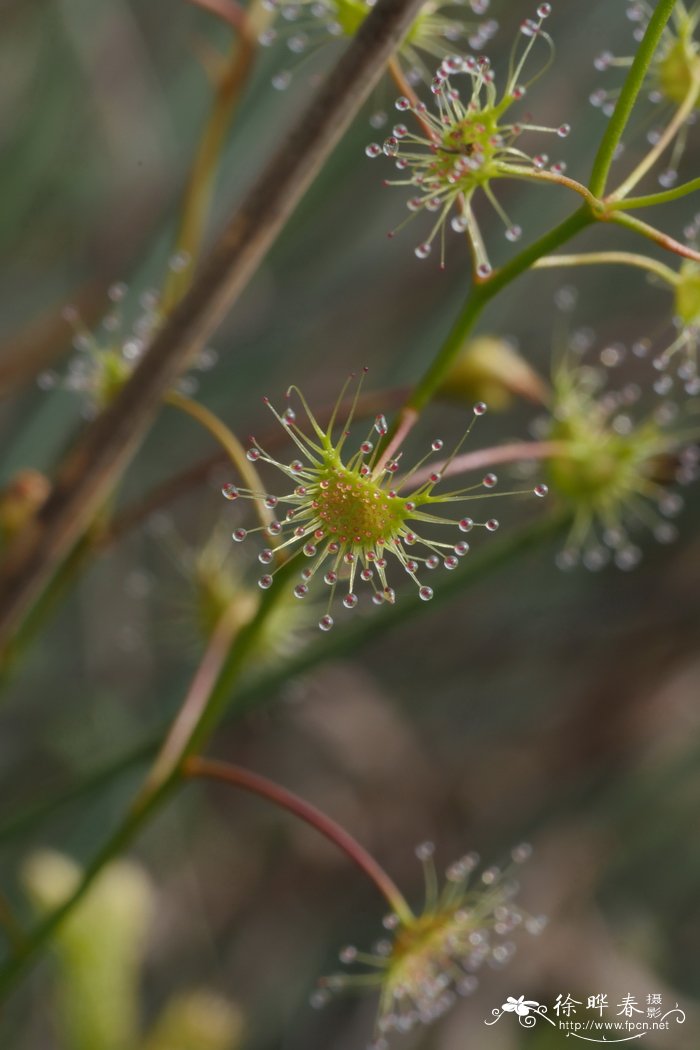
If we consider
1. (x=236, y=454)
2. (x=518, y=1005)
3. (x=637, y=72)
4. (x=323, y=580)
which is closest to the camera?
(x=637, y=72)

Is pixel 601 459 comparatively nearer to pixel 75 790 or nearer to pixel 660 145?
pixel 660 145

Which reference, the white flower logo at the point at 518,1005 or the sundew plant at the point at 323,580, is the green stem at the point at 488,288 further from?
the white flower logo at the point at 518,1005

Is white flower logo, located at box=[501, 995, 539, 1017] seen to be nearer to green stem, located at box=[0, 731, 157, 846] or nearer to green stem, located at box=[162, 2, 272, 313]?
green stem, located at box=[0, 731, 157, 846]

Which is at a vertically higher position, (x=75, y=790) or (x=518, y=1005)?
(x=518, y=1005)

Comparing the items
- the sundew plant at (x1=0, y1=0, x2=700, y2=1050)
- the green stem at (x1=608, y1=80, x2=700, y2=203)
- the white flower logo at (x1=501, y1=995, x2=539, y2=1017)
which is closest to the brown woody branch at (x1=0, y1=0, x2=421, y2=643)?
the sundew plant at (x1=0, y1=0, x2=700, y2=1050)

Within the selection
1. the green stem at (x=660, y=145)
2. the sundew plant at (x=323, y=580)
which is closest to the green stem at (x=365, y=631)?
the sundew plant at (x=323, y=580)

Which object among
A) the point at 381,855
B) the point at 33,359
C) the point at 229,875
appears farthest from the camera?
the point at 229,875

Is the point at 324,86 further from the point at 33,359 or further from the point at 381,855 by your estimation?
the point at 381,855

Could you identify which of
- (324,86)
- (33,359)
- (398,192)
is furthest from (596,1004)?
(398,192)

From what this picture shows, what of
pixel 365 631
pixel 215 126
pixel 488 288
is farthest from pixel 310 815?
pixel 215 126
